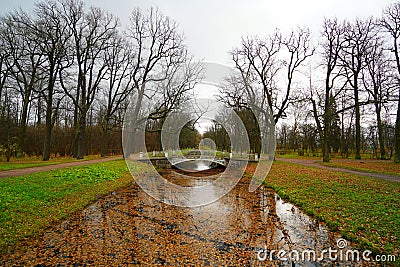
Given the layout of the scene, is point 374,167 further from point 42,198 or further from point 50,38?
point 50,38

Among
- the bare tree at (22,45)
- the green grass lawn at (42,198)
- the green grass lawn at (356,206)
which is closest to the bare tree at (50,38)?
the bare tree at (22,45)

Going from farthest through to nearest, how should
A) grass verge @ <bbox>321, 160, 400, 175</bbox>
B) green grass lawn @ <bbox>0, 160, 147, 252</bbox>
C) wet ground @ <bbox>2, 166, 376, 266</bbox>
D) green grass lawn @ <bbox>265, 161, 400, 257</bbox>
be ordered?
grass verge @ <bbox>321, 160, 400, 175</bbox>
green grass lawn @ <bbox>0, 160, 147, 252</bbox>
green grass lawn @ <bbox>265, 161, 400, 257</bbox>
wet ground @ <bbox>2, 166, 376, 266</bbox>

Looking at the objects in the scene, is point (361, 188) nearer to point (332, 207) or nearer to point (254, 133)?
point (332, 207)

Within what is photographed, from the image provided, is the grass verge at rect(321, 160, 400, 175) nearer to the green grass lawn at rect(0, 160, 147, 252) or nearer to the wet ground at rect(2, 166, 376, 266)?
the wet ground at rect(2, 166, 376, 266)

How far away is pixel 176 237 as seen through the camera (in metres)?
5.15

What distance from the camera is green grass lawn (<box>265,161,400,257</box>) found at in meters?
4.83

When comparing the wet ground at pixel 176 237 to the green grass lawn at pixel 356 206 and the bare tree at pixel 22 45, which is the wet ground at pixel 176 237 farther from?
the bare tree at pixel 22 45

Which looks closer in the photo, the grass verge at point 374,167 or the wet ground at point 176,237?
the wet ground at point 176,237

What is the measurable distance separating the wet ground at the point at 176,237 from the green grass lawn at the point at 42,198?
16.0 inches

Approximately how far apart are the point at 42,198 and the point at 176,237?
474 cm

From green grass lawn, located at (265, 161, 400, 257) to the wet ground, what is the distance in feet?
1.57

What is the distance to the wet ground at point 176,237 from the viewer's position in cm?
409

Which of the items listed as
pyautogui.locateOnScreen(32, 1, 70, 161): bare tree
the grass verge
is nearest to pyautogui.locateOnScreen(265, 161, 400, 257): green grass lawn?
the grass verge

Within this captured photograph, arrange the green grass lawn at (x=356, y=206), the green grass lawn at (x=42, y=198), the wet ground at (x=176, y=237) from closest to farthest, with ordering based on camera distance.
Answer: the wet ground at (x=176, y=237)
the green grass lawn at (x=356, y=206)
the green grass lawn at (x=42, y=198)
